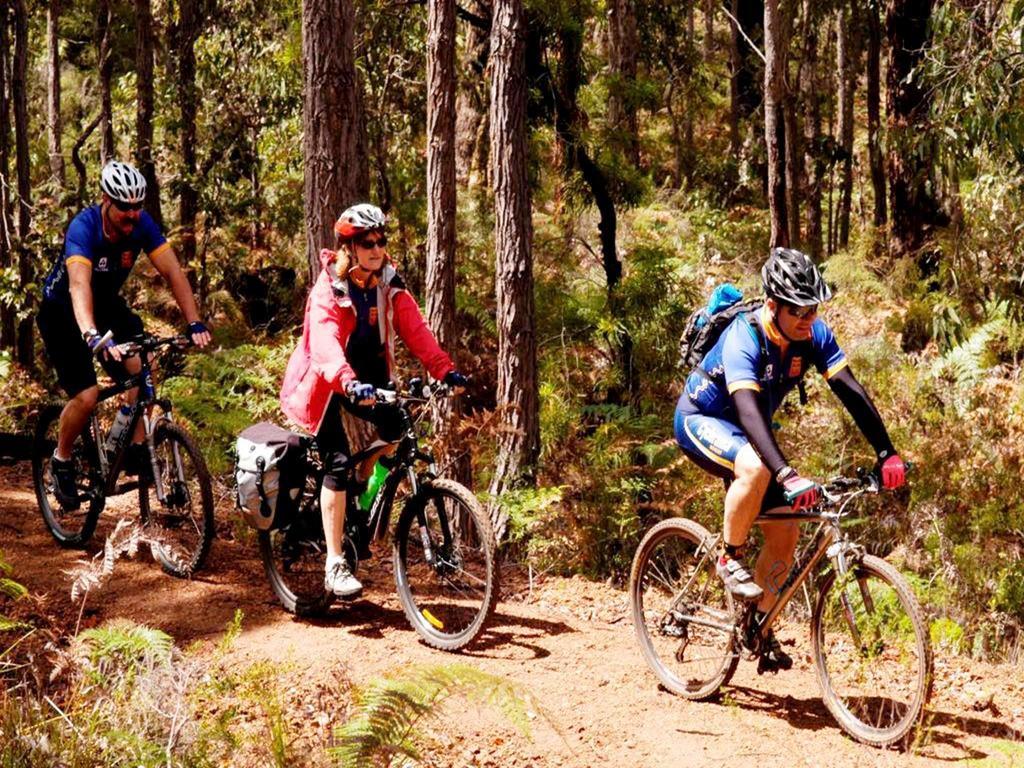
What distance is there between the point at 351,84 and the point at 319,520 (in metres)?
3.60

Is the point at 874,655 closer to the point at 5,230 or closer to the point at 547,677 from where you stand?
the point at 547,677

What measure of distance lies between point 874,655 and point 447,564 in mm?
2464

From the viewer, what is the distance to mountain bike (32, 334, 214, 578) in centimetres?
743

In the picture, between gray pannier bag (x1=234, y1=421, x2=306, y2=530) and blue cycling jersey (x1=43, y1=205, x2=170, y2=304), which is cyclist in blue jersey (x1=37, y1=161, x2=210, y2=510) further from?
gray pannier bag (x1=234, y1=421, x2=306, y2=530)

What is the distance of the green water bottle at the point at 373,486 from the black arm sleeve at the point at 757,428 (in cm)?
239

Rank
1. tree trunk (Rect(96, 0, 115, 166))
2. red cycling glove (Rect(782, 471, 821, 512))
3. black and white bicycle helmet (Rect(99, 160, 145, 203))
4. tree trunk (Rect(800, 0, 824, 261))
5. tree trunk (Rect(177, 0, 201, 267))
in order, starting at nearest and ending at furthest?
red cycling glove (Rect(782, 471, 821, 512)) < black and white bicycle helmet (Rect(99, 160, 145, 203)) < tree trunk (Rect(177, 0, 201, 267)) < tree trunk (Rect(96, 0, 115, 166)) < tree trunk (Rect(800, 0, 824, 261))

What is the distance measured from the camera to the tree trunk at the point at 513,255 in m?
8.92

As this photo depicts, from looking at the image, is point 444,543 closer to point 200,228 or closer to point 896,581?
Result: point 896,581

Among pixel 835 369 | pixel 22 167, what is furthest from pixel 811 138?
pixel 835 369

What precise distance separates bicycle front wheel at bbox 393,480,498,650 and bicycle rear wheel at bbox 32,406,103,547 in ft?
8.44

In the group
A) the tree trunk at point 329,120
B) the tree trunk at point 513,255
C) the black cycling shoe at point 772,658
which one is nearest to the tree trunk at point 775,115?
the tree trunk at point 513,255

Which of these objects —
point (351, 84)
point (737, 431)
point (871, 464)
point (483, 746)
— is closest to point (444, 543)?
point (483, 746)

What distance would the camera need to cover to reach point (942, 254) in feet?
53.1

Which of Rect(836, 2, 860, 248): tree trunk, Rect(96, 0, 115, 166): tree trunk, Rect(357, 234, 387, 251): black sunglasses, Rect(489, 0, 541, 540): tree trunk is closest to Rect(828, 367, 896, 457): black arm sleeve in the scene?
Rect(357, 234, 387, 251): black sunglasses
